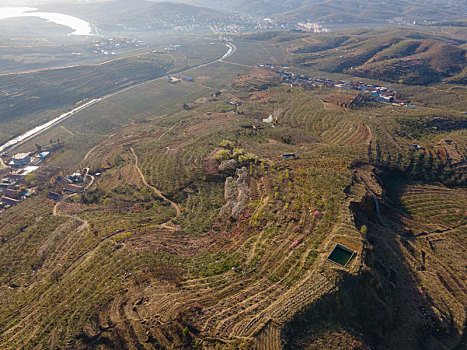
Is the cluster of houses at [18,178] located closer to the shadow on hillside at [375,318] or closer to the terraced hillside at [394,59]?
the shadow on hillside at [375,318]

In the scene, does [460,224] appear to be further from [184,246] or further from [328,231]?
[184,246]

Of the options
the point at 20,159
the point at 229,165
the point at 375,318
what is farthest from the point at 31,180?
the point at 375,318

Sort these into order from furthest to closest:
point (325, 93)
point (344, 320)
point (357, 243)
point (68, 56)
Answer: point (68, 56)
point (325, 93)
point (357, 243)
point (344, 320)

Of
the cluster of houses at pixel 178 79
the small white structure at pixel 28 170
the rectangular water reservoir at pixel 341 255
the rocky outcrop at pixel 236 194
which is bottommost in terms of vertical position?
the small white structure at pixel 28 170

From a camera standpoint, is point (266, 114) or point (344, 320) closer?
point (344, 320)

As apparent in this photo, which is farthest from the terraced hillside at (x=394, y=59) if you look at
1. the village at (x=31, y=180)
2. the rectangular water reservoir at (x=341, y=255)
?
the village at (x=31, y=180)

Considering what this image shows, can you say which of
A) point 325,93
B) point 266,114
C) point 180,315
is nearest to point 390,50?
point 325,93

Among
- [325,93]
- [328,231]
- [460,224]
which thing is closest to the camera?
[328,231]

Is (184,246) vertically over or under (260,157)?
under
